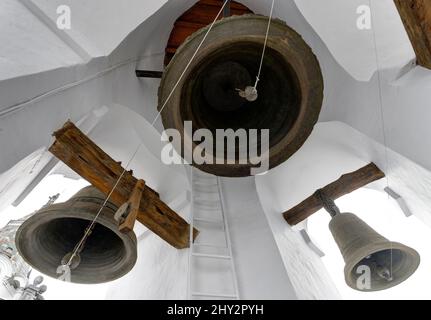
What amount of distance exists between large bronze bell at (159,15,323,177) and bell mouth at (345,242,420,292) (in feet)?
2.84

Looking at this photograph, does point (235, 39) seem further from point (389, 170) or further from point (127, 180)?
point (389, 170)

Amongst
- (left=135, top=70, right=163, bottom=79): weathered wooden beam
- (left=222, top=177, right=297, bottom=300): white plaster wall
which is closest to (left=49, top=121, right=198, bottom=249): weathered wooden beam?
(left=222, top=177, right=297, bottom=300): white plaster wall

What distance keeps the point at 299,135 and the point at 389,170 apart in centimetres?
100

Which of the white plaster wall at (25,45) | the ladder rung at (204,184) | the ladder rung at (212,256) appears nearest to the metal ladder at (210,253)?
the ladder rung at (212,256)

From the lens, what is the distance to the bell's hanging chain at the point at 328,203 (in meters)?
2.89

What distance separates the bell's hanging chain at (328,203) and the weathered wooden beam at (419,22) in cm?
135

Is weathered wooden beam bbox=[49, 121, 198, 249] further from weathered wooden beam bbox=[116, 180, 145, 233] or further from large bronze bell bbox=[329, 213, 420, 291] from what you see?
large bronze bell bbox=[329, 213, 420, 291]

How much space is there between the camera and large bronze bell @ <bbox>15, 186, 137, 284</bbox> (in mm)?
1970

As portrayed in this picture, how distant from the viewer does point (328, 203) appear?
118 inches

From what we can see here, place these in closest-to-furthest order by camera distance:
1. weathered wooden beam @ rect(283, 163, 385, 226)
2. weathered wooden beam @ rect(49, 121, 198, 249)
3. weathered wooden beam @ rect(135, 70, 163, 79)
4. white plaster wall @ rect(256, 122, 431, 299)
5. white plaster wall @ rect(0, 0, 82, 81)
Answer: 1. white plaster wall @ rect(0, 0, 82, 81)
2. weathered wooden beam @ rect(49, 121, 198, 249)
3. white plaster wall @ rect(256, 122, 431, 299)
4. weathered wooden beam @ rect(283, 163, 385, 226)
5. weathered wooden beam @ rect(135, 70, 163, 79)

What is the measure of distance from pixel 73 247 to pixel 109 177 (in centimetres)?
55

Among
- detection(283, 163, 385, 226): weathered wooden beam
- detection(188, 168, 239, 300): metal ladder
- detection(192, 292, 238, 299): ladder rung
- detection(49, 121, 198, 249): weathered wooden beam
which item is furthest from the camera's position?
detection(283, 163, 385, 226): weathered wooden beam

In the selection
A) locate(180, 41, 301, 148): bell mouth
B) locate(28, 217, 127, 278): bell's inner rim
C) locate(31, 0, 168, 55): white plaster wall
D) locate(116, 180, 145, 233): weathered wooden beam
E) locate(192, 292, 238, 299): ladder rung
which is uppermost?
locate(31, 0, 168, 55): white plaster wall

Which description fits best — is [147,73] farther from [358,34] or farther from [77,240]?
[358,34]
